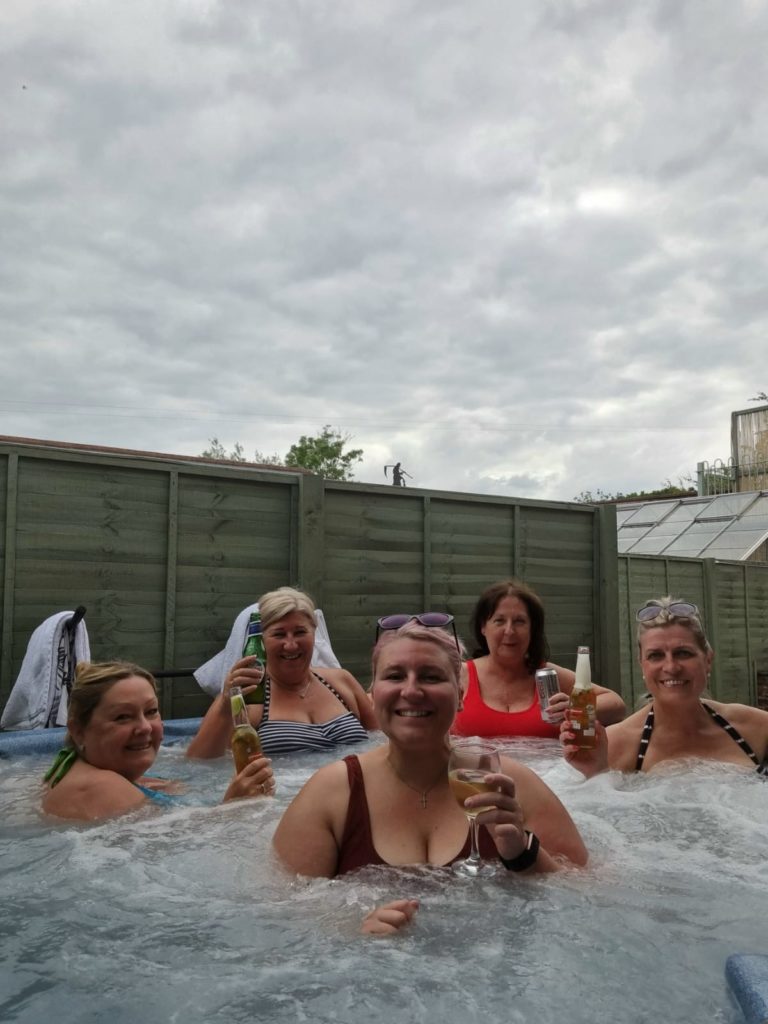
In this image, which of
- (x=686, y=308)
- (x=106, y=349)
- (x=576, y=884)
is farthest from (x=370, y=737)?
(x=106, y=349)

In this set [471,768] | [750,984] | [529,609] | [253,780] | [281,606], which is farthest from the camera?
[529,609]

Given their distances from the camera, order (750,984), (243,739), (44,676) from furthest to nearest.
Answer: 1. (44,676)
2. (243,739)
3. (750,984)

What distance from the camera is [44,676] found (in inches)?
165

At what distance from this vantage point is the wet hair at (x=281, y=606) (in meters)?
3.73

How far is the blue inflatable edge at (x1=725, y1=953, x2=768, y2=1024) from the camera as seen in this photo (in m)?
1.41

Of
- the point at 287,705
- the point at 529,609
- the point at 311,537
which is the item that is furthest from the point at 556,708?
the point at 311,537

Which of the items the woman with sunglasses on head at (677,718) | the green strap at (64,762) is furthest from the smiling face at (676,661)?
the green strap at (64,762)

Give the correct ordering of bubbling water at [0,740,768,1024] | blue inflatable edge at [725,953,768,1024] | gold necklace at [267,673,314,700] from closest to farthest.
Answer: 1. blue inflatable edge at [725,953,768,1024]
2. bubbling water at [0,740,768,1024]
3. gold necklace at [267,673,314,700]

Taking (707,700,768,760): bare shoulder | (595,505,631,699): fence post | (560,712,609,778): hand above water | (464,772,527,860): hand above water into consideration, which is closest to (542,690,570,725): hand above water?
(560,712,609,778): hand above water

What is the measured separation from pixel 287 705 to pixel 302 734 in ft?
Result: 0.55

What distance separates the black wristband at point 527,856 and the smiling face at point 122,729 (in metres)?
1.47

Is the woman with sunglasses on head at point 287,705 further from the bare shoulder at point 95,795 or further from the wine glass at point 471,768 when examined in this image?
the wine glass at point 471,768

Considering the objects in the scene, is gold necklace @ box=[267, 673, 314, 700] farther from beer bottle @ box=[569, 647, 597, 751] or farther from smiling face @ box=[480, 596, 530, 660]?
beer bottle @ box=[569, 647, 597, 751]

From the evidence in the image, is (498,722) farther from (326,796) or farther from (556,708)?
(326,796)
